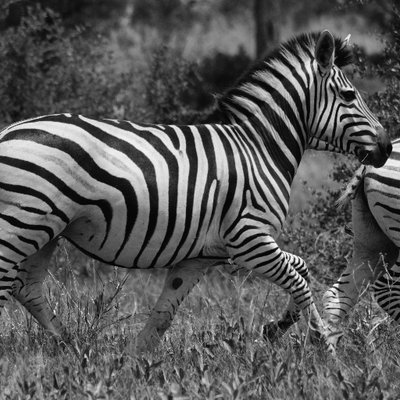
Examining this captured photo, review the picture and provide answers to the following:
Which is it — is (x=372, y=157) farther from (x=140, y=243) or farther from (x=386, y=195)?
(x=140, y=243)

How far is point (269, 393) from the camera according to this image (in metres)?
4.47

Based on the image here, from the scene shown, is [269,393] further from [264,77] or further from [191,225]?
[264,77]

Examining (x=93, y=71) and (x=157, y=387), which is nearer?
(x=157, y=387)

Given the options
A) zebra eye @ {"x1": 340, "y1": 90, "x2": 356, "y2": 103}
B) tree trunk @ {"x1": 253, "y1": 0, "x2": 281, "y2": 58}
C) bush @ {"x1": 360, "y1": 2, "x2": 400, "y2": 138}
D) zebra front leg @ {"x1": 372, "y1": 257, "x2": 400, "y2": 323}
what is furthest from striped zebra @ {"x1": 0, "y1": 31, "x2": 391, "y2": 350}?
tree trunk @ {"x1": 253, "y1": 0, "x2": 281, "y2": 58}

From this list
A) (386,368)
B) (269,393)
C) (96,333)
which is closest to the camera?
(269,393)

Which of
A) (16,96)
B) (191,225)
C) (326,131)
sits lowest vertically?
(16,96)

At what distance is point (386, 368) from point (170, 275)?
5.32ft

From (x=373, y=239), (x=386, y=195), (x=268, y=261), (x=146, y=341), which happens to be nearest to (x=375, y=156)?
(x=386, y=195)

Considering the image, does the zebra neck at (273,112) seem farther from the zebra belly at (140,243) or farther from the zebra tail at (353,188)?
the zebra belly at (140,243)

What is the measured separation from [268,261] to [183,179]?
2.43ft

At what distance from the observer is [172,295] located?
19.7 feet

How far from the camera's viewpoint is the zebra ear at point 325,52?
605cm

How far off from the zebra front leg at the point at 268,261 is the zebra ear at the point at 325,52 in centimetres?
123

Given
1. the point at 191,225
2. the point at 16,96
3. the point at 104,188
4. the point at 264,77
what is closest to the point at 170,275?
the point at 191,225
